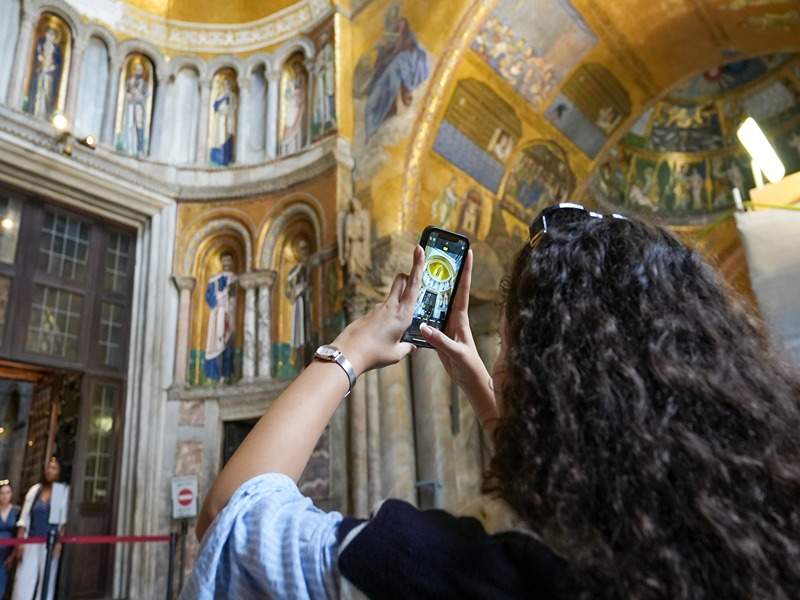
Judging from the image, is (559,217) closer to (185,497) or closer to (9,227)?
(185,497)

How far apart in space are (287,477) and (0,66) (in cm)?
985

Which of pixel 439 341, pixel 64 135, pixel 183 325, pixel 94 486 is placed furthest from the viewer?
pixel 183 325

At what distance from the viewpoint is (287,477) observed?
2.95 ft

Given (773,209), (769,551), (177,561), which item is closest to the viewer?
(769,551)

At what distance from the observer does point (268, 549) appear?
2.60 feet

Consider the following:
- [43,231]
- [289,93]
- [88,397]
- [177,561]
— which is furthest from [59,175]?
[177,561]

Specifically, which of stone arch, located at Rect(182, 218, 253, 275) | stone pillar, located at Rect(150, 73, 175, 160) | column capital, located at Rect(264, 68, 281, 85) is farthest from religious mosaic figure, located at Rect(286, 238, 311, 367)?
column capital, located at Rect(264, 68, 281, 85)

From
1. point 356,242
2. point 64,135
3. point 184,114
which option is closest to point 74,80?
point 64,135

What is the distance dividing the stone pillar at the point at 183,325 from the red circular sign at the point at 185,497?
155 centimetres

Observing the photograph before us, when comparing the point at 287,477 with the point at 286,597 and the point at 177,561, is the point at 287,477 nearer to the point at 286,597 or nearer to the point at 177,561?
the point at 286,597

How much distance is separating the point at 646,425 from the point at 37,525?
8.36 metres

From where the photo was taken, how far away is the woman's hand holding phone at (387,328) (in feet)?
3.66

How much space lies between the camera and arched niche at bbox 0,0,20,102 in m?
8.55

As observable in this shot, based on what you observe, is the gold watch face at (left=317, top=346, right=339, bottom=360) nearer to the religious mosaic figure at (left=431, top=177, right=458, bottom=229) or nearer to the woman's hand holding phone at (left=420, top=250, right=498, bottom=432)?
the woman's hand holding phone at (left=420, top=250, right=498, bottom=432)
